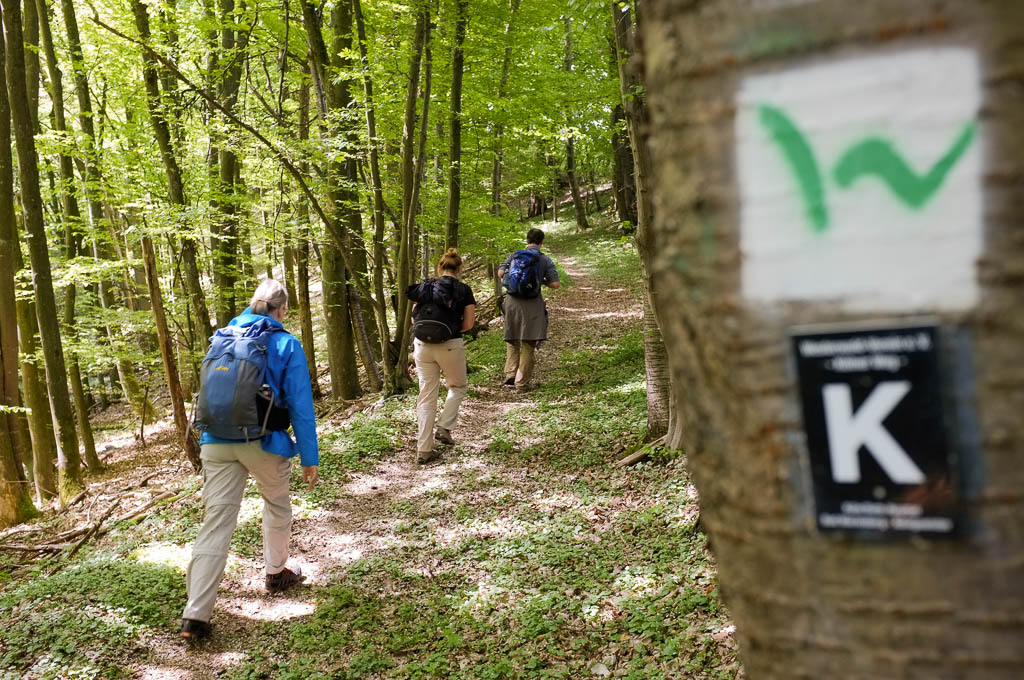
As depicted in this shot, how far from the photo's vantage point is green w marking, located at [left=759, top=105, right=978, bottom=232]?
0.69 metres

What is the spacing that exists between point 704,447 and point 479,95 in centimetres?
1116

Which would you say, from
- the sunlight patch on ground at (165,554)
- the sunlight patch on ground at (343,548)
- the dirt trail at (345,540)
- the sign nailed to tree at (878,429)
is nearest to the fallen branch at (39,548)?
the sunlight patch on ground at (165,554)

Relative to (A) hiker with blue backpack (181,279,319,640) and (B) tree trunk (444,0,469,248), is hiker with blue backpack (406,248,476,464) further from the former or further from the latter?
(B) tree trunk (444,0,469,248)

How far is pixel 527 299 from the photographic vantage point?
10.1 m

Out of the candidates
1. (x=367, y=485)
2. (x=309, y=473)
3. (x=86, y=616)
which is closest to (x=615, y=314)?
(x=367, y=485)

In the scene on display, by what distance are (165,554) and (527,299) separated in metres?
5.98

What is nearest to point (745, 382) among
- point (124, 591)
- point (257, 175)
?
point (124, 591)

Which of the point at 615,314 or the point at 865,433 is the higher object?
the point at 865,433

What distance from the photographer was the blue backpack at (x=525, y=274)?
9.96m

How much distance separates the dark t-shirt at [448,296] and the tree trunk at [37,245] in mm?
5724

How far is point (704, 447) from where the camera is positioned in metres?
0.88

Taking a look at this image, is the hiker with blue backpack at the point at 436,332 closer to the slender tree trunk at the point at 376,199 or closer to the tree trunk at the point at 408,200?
the tree trunk at the point at 408,200

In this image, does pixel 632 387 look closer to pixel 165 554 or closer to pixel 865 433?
pixel 165 554

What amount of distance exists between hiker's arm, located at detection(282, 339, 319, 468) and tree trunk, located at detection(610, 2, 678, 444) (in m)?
2.37
